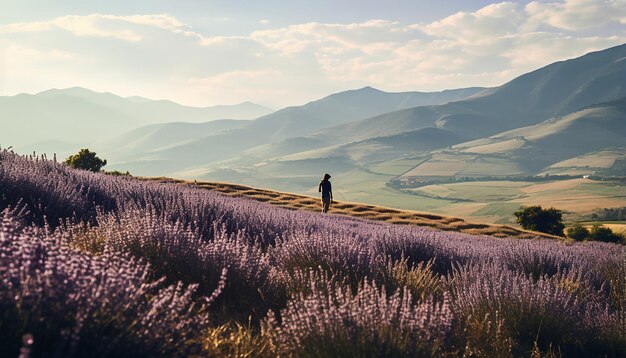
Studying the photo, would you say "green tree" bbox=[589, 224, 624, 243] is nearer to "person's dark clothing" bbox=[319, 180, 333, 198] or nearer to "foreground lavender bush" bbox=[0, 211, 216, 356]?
"person's dark clothing" bbox=[319, 180, 333, 198]

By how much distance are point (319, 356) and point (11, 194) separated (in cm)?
485

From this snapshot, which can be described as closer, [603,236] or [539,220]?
[603,236]

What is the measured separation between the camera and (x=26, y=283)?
2.12 meters

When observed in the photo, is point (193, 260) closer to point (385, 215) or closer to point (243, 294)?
point (243, 294)

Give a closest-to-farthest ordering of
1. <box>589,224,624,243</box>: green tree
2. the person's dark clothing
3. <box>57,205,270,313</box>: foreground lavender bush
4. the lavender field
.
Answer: the lavender field
<box>57,205,270,313</box>: foreground lavender bush
the person's dark clothing
<box>589,224,624,243</box>: green tree

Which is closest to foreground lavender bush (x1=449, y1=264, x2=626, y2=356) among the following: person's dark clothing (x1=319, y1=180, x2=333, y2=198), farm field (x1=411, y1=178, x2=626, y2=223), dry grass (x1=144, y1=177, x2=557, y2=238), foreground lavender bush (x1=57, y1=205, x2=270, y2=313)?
foreground lavender bush (x1=57, y1=205, x2=270, y2=313)

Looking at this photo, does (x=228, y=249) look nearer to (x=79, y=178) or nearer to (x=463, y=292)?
(x=463, y=292)

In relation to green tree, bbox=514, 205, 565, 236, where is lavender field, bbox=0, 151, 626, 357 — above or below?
above

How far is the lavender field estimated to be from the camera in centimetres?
229

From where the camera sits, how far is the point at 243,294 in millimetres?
4547

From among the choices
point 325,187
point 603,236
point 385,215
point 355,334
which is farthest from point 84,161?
point 603,236

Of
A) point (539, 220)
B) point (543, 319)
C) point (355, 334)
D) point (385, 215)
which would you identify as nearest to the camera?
point (355, 334)

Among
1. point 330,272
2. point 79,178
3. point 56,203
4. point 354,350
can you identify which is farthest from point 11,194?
point 354,350

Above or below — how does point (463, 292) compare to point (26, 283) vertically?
below
